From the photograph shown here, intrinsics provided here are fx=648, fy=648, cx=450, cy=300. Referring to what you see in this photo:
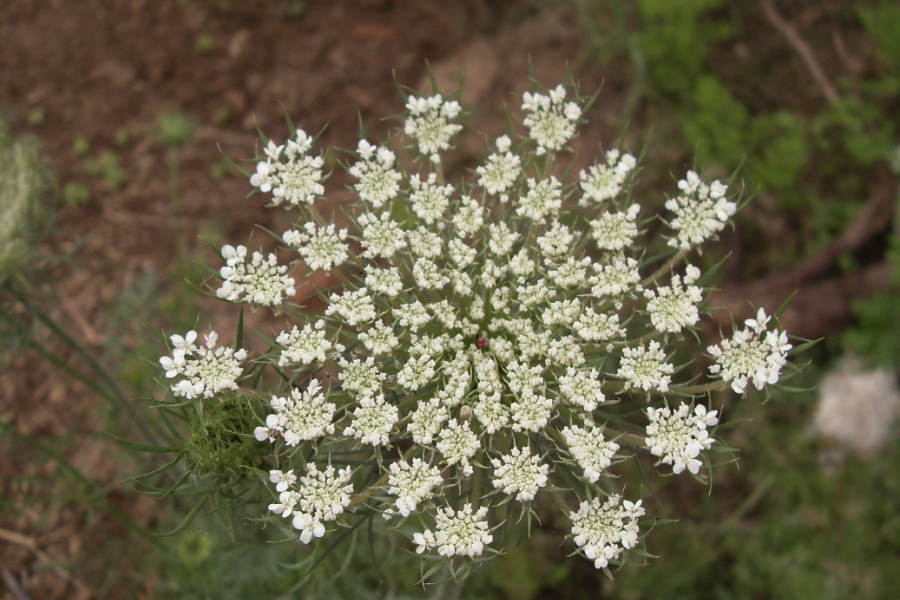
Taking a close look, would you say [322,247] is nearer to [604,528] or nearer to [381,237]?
[381,237]

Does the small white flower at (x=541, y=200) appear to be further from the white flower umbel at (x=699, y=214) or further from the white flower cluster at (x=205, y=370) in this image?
the white flower cluster at (x=205, y=370)

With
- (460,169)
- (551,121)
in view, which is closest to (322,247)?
(551,121)

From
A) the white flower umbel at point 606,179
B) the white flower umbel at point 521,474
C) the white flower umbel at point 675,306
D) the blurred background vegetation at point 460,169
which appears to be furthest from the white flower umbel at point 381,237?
the blurred background vegetation at point 460,169

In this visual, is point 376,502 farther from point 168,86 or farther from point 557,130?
point 168,86

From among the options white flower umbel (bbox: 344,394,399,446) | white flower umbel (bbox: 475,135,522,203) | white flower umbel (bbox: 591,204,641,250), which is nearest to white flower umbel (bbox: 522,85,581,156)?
white flower umbel (bbox: 475,135,522,203)

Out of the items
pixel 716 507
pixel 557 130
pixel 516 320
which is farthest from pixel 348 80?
pixel 716 507

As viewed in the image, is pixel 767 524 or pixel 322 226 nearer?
pixel 322 226
